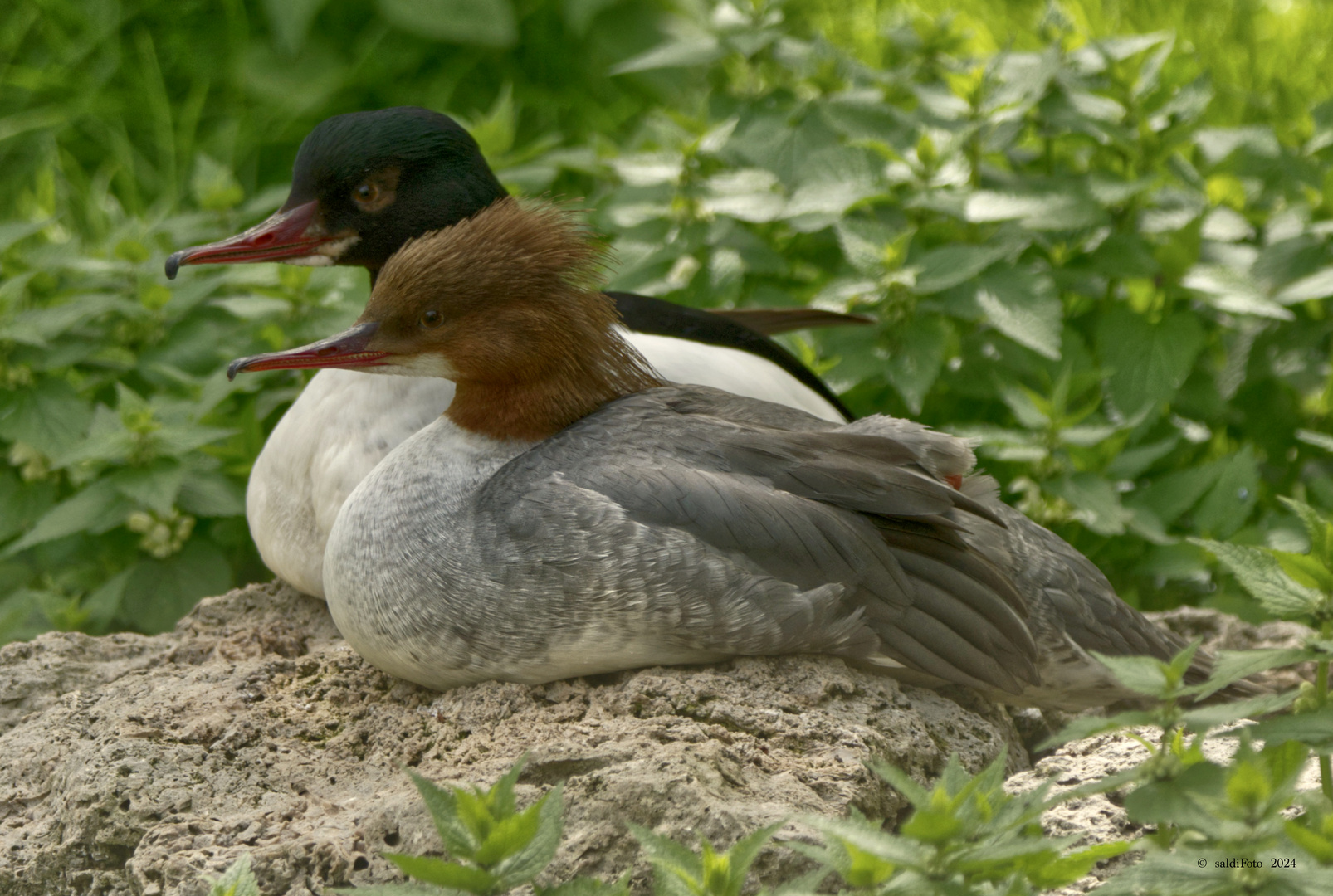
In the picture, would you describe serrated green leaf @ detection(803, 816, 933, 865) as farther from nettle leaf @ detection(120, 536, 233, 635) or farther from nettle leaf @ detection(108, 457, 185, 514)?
nettle leaf @ detection(120, 536, 233, 635)

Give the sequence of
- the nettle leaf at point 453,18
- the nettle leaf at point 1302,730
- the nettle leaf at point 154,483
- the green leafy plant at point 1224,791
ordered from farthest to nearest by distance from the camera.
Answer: the nettle leaf at point 453,18, the nettle leaf at point 154,483, the nettle leaf at point 1302,730, the green leafy plant at point 1224,791

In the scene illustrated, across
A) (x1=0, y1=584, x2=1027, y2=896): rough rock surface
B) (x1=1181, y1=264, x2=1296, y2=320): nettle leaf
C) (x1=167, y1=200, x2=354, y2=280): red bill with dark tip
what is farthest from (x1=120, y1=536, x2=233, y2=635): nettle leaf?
(x1=1181, y1=264, x2=1296, y2=320): nettle leaf

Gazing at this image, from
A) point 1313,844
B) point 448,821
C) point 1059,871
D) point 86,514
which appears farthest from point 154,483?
point 1313,844

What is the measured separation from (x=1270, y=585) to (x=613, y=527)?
3.21 ft

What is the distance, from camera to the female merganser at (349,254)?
2.91 meters

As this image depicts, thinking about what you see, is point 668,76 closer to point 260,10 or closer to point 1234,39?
point 260,10

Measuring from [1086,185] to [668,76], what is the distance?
7.58ft

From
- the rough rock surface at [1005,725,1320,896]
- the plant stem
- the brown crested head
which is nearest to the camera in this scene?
the plant stem

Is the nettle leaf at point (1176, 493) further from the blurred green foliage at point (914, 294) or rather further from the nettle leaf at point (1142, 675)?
the nettle leaf at point (1142, 675)

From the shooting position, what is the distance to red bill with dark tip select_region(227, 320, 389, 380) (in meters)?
2.43

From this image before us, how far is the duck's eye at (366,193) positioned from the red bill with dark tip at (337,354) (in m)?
0.56

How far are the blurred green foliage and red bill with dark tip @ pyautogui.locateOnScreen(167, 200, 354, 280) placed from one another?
1.65 feet

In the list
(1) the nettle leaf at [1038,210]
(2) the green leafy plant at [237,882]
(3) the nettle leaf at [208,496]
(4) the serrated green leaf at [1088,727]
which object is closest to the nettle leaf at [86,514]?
(3) the nettle leaf at [208,496]

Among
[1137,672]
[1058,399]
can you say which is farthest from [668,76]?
[1137,672]
